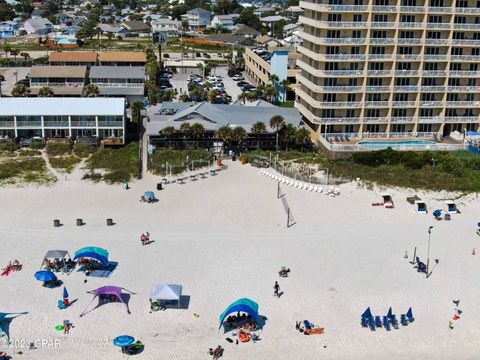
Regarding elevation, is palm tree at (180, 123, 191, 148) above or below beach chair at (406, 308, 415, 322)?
above

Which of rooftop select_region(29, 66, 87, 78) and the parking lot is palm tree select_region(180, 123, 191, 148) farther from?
rooftop select_region(29, 66, 87, 78)

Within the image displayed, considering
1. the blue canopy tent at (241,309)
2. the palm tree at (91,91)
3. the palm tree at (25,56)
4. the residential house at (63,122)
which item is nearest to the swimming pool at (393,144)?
the residential house at (63,122)

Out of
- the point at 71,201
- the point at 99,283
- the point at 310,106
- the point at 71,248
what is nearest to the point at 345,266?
the point at 99,283

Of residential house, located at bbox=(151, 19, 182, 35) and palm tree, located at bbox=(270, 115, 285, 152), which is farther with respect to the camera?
residential house, located at bbox=(151, 19, 182, 35)

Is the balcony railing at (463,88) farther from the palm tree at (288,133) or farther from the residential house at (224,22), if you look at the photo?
the residential house at (224,22)

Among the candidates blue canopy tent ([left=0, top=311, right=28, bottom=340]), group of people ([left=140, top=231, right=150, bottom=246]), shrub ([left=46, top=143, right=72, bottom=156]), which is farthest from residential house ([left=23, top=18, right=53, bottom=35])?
blue canopy tent ([left=0, top=311, right=28, bottom=340])

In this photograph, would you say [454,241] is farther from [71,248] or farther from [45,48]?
[45,48]

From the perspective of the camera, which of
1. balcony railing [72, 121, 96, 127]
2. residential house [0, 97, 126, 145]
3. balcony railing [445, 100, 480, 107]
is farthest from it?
balcony railing [445, 100, 480, 107]
